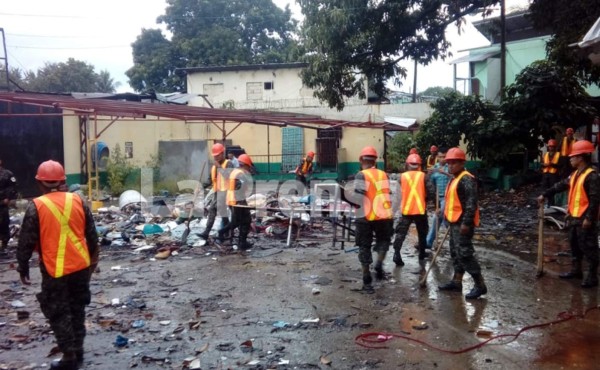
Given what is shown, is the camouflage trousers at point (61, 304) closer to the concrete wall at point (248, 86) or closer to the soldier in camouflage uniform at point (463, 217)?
the soldier in camouflage uniform at point (463, 217)

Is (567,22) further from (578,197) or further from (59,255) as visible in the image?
(59,255)

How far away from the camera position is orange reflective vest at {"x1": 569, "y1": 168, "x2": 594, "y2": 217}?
637cm

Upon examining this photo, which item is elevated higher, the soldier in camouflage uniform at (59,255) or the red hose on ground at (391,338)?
the soldier in camouflage uniform at (59,255)

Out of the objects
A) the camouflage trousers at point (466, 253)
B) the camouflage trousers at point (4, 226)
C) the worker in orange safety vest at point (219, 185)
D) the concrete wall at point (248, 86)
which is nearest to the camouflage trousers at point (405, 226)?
the camouflage trousers at point (466, 253)

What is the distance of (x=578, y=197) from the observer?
21.1ft

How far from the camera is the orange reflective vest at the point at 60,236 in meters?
4.26

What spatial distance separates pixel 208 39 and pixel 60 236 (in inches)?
1238

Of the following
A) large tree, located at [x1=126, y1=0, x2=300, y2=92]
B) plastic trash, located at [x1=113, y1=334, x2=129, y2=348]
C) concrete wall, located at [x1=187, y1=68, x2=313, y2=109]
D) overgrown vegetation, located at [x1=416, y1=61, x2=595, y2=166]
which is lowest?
plastic trash, located at [x1=113, y1=334, x2=129, y2=348]

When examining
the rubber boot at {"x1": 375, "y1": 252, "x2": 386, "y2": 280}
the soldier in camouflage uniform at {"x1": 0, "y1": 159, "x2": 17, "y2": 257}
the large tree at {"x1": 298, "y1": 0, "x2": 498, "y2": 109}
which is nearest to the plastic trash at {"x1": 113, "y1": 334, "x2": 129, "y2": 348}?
the rubber boot at {"x1": 375, "y1": 252, "x2": 386, "y2": 280}

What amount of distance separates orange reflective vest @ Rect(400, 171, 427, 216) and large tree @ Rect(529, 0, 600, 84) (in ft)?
13.3

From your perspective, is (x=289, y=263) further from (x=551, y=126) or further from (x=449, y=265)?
(x=551, y=126)

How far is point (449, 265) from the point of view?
7855mm

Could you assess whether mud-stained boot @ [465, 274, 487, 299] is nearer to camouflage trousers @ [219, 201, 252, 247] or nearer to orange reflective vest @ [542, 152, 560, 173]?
camouflage trousers @ [219, 201, 252, 247]

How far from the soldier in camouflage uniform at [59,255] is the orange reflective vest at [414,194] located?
4.58 metres
